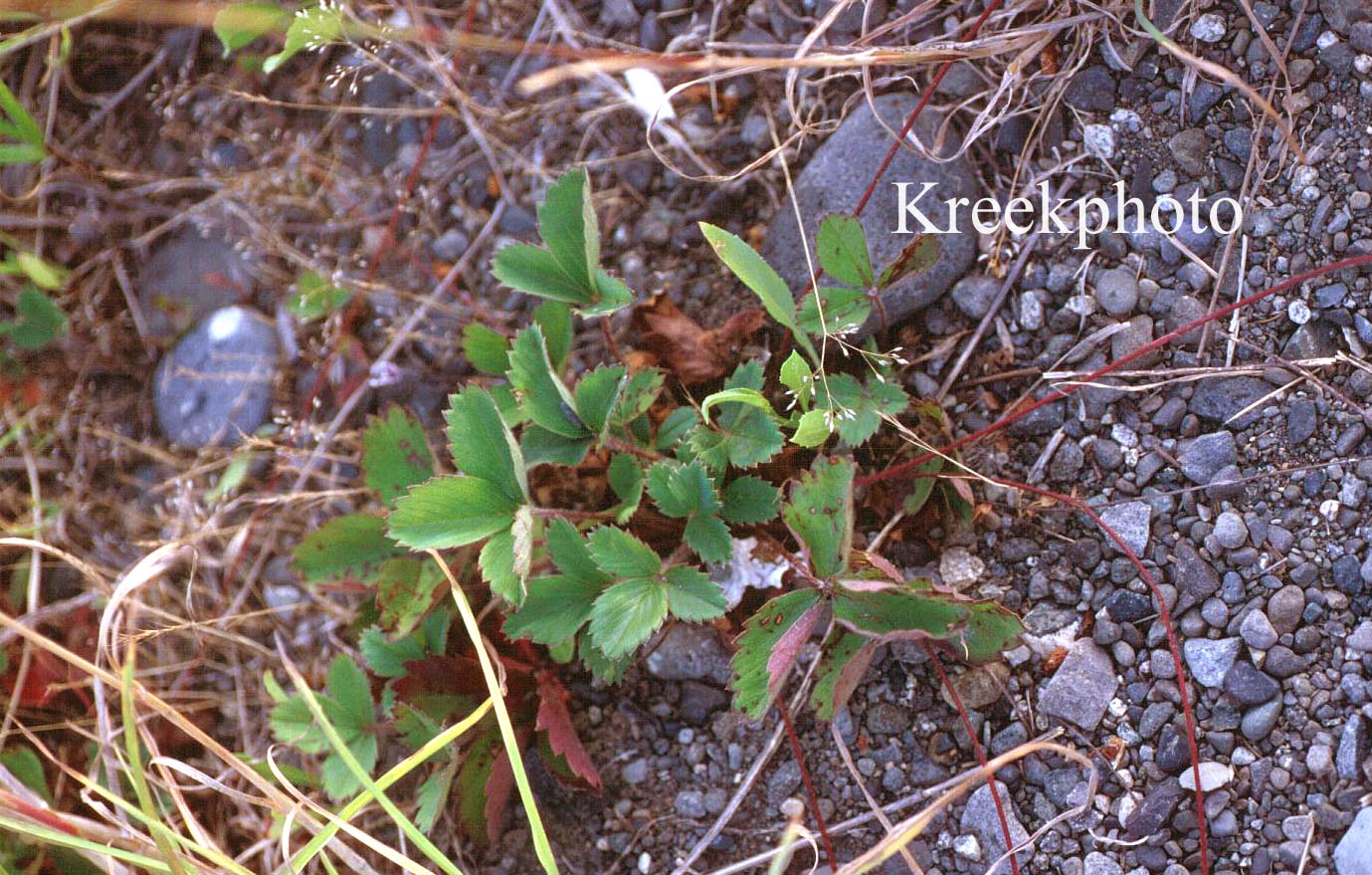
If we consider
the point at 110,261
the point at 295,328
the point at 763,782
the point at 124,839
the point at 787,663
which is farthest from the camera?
the point at 110,261

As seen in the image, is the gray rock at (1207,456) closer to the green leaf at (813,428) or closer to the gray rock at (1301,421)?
the gray rock at (1301,421)

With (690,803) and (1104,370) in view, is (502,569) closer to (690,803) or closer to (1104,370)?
(690,803)

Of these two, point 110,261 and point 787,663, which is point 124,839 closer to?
point 787,663

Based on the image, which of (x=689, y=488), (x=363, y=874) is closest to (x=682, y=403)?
(x=689, y=488)

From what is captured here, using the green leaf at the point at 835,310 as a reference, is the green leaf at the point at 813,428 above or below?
below

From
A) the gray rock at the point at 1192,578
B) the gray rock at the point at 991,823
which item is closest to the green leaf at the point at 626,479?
the gray rock at the point at 991,823
